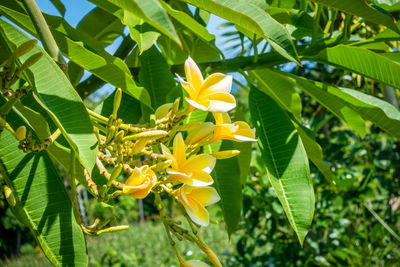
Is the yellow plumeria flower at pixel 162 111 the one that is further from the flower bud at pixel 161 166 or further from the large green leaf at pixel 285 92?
the large green leaf at pixel 285 92

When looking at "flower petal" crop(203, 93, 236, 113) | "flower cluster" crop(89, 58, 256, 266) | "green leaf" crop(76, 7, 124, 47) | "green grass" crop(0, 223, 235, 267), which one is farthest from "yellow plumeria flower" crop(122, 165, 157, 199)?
"green grass" crop(0, 223, 235, 267)

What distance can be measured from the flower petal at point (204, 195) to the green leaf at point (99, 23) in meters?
0.57

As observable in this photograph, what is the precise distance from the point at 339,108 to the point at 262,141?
0.19m

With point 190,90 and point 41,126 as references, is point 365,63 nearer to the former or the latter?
point 190,90

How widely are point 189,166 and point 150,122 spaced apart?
0.09 metres

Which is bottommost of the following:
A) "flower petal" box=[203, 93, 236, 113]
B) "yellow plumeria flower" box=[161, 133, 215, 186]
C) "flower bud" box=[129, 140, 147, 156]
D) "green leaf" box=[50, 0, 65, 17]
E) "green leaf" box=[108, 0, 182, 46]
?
"yellow plumeria flower" box=[161, 133, 215, 186]

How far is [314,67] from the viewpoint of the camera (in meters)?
2.61

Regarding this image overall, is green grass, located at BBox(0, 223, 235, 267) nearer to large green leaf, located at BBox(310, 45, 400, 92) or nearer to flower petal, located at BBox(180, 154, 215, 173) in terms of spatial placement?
large green leaf, located at BBox(310, 45, 400, 92)

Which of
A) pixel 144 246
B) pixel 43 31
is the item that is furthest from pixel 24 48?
pixel 144 246

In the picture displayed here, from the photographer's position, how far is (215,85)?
47cm

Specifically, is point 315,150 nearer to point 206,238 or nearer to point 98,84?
point 98,84

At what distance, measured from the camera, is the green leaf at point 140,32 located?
54 centimetres

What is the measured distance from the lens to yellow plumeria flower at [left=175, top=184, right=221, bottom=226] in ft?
1.42

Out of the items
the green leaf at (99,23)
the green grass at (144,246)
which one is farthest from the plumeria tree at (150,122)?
the green grass at (144,246)
